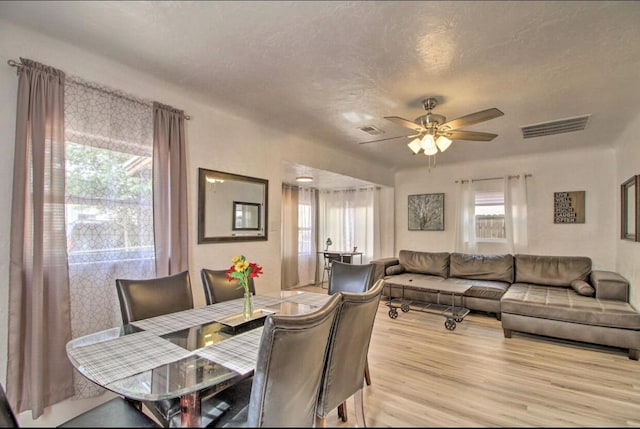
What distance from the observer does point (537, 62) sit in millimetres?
2170

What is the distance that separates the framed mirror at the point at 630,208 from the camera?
3.16 metres

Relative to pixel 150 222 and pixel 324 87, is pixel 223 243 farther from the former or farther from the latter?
pixel 324 87

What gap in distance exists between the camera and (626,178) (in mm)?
3732

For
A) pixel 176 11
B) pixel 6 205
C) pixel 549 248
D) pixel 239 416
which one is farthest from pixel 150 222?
pixel 549 248

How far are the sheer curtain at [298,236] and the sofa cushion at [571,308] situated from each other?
380 centimetres

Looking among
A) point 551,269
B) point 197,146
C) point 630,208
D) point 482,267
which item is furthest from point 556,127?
point 197,146

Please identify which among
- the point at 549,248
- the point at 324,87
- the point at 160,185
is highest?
the point at 324,87

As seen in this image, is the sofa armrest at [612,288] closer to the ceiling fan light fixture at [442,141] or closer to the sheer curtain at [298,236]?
the ceiling fan light fixture at [442,141]

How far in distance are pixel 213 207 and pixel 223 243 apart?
0.37 meters

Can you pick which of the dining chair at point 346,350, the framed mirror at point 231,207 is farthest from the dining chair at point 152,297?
the dining chair at point 346,350

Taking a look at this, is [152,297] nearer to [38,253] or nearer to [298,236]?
[38,253]

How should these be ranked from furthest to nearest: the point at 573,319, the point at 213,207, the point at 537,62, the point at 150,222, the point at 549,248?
1. the point at 549,248
2. the point at 573,319
3. the point at 213,207
4. the point at 150,222
5. the point at 537,62

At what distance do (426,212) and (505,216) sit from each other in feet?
4.36

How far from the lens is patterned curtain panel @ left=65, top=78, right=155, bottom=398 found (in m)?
2.04
